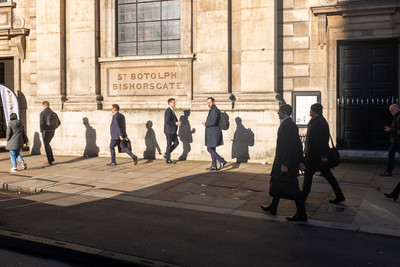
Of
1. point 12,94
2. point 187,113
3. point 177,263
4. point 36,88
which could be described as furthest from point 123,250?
point 36,88

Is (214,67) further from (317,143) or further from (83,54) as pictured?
(317,143)

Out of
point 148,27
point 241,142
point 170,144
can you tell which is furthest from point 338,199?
point 148,27

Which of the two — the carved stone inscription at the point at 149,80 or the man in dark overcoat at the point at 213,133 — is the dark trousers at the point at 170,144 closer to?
the man in dark overcoat at the point at 213,133

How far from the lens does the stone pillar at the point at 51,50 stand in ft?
49.1

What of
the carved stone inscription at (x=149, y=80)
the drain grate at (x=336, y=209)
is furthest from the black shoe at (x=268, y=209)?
the carved stone inscription at (x=149, y=80)

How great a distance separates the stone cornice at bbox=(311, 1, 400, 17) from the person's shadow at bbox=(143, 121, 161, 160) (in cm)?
603

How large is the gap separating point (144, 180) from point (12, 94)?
7.30m

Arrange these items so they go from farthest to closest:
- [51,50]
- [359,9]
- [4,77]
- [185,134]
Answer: [4,77]
[51,50]
[185,134]
[359,9]

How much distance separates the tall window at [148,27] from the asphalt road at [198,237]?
816cm

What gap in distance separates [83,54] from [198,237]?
10.6 meters

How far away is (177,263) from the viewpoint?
479cm

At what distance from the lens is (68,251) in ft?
17.0

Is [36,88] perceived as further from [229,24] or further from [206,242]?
[206,242]

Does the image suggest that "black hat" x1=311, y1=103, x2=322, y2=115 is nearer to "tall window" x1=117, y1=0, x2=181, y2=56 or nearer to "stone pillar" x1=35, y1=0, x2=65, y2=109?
"tall window" x1=117, y1=0, x2=181, y2=56
